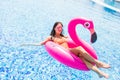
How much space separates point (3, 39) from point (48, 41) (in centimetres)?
218

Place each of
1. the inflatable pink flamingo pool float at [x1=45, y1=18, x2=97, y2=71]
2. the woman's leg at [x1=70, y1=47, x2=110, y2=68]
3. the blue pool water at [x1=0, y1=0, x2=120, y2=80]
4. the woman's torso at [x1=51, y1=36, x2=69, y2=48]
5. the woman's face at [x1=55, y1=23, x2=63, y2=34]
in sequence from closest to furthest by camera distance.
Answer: the woman's leg at [x1=70, y1=47, x2=110, y2=68] < the inflatable pink flamingo pool float at [x1=45, y1=18, x2=97, y2=71] < the woman's face at [x1=55, y1=23, x2=63, y2=34] < the blue pool water at [x1=0, y1=0, x2=120, y2=80] < the woman's torso at [x1=51, y1=36, x2=69, y2=48]

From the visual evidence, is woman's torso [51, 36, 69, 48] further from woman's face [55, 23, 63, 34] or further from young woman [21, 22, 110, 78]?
woman's face [55, 23, 63, 34]

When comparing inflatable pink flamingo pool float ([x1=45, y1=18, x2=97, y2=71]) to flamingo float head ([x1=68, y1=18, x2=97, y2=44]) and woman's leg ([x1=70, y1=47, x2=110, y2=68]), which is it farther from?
woman's leg ([x1=70, y1=47, x2=110, y2=68])

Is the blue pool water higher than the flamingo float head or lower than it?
lower

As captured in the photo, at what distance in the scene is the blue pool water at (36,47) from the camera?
5.80m

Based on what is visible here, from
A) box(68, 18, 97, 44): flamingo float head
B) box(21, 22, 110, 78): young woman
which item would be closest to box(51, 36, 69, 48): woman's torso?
box(21, 22, 110, 78): young woman

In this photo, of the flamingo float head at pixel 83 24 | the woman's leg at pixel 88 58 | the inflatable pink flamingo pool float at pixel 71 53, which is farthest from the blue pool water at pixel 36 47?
the flamingo float head at pixel 83 24

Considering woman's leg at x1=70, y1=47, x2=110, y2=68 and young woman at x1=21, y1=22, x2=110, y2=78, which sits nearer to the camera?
young woman at x1=21, y1=22, x2=110, y2=78

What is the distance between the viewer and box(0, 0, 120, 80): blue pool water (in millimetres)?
5797

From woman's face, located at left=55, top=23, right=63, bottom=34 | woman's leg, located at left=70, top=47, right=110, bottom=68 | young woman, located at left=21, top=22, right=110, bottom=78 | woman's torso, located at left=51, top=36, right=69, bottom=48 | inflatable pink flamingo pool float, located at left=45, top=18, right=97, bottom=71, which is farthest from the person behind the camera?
woman's torso, located at left=51, top=36, right=69, bottom=48

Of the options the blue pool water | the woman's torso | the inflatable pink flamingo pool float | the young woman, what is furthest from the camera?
the woman's torso

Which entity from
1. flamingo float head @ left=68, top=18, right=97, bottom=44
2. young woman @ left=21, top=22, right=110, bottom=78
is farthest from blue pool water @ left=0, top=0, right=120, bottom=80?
flamingo float head @ left=68, top=18, right=97, bottom=44

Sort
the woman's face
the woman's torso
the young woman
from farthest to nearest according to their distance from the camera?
the woman's torso → the woman's face → the young woman

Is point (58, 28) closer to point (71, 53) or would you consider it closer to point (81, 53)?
point (71, 53)
